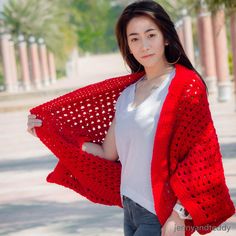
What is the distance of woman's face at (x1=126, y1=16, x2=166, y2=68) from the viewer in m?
2.92

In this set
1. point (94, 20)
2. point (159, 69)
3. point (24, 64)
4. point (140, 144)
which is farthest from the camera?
point (94, 20)

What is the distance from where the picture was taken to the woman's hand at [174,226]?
274 centimetres

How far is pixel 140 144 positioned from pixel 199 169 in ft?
0.75

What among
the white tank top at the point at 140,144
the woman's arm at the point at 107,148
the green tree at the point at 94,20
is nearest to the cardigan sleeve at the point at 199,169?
the white tank top at the point at 140,144

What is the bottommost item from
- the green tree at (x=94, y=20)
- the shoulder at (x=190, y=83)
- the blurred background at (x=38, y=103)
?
the green tree at (x=94, y=20)

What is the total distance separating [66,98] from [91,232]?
3.40 metres

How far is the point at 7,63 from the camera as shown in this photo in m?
44.2

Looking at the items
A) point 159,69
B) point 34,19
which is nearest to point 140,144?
point 159,69

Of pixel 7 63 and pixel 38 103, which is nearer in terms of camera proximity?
pixel 38 103

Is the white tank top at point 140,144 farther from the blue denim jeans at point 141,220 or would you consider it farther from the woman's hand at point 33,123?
the woman's hand at point 33,123

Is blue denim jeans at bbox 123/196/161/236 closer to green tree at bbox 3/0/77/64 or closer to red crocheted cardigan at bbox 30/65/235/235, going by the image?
red crocheted cardigan at bbox 30/65/235/235

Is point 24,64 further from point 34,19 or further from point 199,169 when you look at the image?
point 199,169

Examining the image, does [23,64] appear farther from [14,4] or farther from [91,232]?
[91,232]

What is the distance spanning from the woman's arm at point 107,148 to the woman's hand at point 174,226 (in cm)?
49
